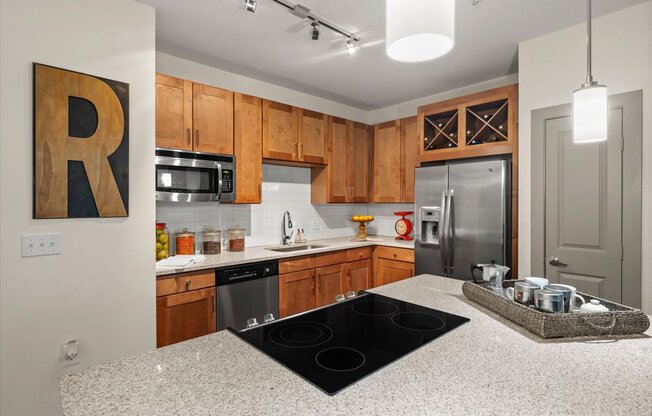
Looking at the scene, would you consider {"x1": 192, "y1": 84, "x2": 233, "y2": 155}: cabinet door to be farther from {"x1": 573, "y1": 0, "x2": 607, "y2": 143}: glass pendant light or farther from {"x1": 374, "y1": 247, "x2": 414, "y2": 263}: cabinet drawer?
{"x1": 573, "y1": 0, "x2": 607, "y2": 143}: glass pendant light

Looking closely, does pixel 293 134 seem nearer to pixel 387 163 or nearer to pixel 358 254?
pixel 387 163

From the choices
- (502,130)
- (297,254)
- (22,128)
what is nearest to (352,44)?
(502,130)

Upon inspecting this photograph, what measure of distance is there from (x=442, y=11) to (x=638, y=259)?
223cm

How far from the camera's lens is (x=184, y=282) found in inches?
93.4

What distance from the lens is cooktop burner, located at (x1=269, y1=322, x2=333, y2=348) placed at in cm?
110

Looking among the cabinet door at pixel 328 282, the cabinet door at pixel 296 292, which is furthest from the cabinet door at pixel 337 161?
the cabinet door at pixel 296 292

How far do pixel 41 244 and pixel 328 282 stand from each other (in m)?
2.26

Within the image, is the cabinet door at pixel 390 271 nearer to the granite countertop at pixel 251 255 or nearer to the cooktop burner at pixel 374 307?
the granite countertop at pixel 251 255

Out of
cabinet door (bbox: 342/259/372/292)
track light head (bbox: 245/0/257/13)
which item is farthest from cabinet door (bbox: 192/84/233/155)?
cabinet door (bbox: 342/259/372/292)

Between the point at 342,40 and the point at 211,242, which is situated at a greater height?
the point at 342,40

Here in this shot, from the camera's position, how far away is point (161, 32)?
2.51 m

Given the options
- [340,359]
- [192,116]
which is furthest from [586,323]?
[192,116]

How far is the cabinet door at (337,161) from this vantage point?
3816 millimetres

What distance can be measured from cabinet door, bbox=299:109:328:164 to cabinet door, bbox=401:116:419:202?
3.08 feet
